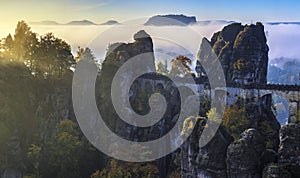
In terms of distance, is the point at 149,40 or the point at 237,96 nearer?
the point at 237,96

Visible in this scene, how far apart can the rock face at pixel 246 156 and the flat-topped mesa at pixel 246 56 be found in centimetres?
2473

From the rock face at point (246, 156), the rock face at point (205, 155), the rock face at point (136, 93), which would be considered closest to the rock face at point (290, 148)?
the rock face at point (246, 156)

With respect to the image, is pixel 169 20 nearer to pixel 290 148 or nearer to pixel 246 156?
pixel 246 156

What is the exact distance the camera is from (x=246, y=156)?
24344 millimetres

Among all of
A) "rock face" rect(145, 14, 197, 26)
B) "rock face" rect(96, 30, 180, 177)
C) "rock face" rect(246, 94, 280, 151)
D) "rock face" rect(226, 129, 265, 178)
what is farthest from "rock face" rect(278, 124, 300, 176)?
"rock face" rect(145, 14, 197, 26)

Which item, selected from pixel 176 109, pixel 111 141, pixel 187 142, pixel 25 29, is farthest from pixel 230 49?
pixel 187 142

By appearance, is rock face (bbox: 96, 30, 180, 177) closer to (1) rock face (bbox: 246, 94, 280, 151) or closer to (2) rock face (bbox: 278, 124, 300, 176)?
(1) rock face (bbox: 246, 94, 280, 151)

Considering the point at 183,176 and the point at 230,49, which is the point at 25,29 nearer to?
the point at 230,49

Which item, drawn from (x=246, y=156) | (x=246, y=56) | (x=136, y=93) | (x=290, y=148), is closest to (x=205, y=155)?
(x=246, y=156)

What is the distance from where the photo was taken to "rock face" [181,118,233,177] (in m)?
25.8

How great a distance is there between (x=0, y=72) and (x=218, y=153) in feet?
86.5

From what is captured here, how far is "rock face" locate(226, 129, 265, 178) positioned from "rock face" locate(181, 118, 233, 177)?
87 centimetres

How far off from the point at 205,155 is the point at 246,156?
2.74 meters

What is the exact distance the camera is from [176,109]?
46125 millimetres
